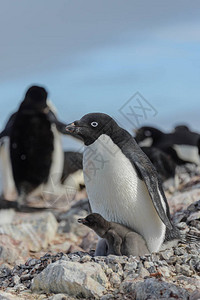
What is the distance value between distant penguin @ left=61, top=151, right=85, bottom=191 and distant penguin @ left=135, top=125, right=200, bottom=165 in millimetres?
2253

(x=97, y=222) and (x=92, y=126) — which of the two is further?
(x=92, y=126)

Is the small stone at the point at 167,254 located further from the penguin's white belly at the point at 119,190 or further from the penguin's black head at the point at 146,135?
the penguin's black head at the point at 146,135

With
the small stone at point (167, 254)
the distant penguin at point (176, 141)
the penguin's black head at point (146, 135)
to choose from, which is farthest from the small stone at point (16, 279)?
the penguin's black head at point (146, 135)

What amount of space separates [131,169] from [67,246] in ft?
9.50

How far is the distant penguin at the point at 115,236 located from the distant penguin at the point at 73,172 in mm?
5844

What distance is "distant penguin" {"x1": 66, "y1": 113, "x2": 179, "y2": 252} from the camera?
190 inches

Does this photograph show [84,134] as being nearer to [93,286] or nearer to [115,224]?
[115,224]

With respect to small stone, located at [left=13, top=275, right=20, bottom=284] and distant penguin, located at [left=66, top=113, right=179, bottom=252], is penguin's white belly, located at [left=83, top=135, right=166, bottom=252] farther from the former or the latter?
small stone, located at [left=13, top=275, right=20, bottom=284]

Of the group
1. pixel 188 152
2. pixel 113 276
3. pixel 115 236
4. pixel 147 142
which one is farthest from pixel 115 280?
pixel 147 142

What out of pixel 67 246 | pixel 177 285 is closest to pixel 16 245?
pixel 67 246

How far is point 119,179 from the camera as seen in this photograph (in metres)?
4.81

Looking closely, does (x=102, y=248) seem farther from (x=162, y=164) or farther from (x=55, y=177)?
(x=162, y=164)

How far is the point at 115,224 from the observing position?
4.77 m

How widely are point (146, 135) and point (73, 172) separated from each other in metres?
3.31
